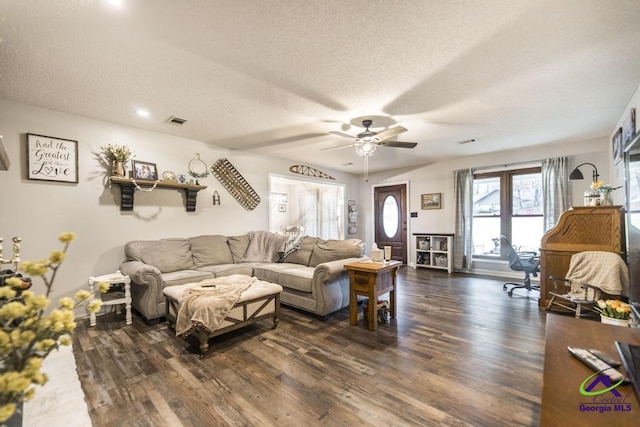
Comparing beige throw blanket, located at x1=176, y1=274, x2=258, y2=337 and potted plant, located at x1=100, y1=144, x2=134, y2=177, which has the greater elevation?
potted plant, located at x1=100, y1=144, x2=134, y2=177

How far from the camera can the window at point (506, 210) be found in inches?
204

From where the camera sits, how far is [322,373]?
212 centimetres

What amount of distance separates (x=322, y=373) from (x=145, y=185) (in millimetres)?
3377

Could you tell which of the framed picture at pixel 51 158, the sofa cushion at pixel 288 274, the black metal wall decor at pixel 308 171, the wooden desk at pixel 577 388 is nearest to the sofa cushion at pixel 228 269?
the sofa cushion at pixel 288 274

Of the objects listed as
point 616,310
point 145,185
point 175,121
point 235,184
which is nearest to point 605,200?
point 616,310

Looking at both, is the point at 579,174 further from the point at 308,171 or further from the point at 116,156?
the point at 116,156

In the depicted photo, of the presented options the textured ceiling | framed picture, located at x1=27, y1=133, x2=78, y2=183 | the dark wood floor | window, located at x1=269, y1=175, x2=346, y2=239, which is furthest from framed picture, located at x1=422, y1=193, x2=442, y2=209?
framed picture, located at x1=27, y1=133, x2=78, y2=183

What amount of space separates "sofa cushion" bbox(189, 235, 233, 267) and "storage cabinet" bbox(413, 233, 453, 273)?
4239 mm

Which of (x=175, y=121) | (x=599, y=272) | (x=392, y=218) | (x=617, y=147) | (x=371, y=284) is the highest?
(x=175, y=121)

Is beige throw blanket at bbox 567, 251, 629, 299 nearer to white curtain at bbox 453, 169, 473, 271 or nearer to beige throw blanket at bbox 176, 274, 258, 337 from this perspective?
white curtain at bbox 453, 169, 473, 271

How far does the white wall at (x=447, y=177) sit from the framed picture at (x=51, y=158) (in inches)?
239

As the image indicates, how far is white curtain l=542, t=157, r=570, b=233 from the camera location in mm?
4672

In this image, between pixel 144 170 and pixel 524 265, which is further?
pixel 524 265

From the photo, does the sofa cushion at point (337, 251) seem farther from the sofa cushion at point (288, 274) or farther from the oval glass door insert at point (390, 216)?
the oval glass door insert at point (390, 216)
